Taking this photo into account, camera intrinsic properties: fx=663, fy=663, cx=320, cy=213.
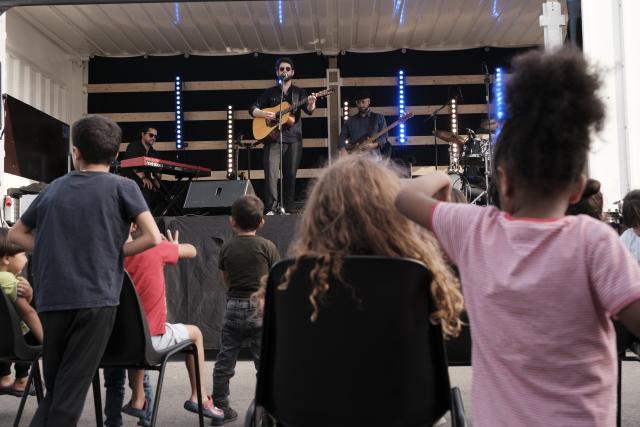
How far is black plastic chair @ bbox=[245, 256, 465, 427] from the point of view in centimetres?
162

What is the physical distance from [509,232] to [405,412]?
0.57 meters

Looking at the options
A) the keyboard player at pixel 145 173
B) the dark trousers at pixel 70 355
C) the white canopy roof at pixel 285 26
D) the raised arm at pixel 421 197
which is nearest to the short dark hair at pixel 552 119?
the raised arm at pixel 421 197

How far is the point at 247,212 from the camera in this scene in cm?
383

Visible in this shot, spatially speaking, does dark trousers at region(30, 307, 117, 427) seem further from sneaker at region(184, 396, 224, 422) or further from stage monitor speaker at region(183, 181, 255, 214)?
stage monitor speaker at region(183, 181, 255, 214)

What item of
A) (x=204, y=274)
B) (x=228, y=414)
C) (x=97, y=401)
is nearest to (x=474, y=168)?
(x=204, y=274)

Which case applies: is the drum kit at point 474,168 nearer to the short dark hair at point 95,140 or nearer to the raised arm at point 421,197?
the short dark hair at point 95,140

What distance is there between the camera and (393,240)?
5.76 feet

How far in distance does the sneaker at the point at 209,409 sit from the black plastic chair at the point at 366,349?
207 cm

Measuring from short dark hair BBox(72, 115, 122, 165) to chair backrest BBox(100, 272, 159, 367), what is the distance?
0.50m

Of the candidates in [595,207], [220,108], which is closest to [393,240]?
[595,207]

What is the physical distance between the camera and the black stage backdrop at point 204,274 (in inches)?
225

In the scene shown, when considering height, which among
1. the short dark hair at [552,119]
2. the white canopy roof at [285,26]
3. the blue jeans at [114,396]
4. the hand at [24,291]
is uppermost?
the white canopy roof at [285,26]

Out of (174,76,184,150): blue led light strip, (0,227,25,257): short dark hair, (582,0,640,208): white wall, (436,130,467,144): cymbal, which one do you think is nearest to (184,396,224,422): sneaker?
(0,227,25,257): short dark hair

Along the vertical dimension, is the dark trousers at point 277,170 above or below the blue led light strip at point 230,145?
below
